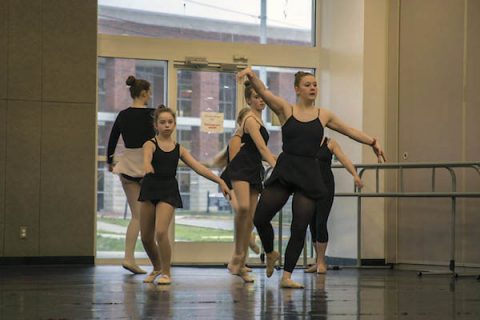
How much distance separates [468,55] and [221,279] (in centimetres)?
376

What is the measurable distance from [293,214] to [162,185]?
1.07 m

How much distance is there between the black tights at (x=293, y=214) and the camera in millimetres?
6363

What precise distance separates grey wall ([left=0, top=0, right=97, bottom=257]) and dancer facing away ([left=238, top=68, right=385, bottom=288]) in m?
3.79

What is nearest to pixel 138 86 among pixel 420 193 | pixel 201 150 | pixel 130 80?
pixel 130 80

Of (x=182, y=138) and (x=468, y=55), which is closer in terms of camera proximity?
(x=468, y=55)

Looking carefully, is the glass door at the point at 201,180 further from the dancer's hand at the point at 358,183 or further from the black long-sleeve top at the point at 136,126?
the dancer's hand at the point at 358,183

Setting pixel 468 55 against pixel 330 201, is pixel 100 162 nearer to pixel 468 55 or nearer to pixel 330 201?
pixel 330 201

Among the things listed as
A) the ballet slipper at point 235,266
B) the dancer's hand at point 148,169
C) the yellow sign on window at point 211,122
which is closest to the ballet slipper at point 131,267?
the ballet slipper at point 235,266

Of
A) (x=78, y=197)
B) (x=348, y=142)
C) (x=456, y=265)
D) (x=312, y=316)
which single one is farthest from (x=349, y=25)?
(x=312, y=316)

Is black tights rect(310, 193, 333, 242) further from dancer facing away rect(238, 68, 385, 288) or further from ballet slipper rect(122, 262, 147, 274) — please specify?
dancer facing away rect(238, 68, 385, 288)

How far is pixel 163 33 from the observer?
34.4 ft

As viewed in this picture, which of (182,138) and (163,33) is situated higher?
(163,33)

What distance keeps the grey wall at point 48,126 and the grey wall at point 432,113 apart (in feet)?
11.2

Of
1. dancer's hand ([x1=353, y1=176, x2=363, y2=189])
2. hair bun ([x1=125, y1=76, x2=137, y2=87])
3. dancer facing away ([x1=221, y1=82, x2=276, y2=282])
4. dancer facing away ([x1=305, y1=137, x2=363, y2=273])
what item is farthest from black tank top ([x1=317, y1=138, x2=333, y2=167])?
hair bun ([x1=125, y1=76, x2=137, y2=87])
